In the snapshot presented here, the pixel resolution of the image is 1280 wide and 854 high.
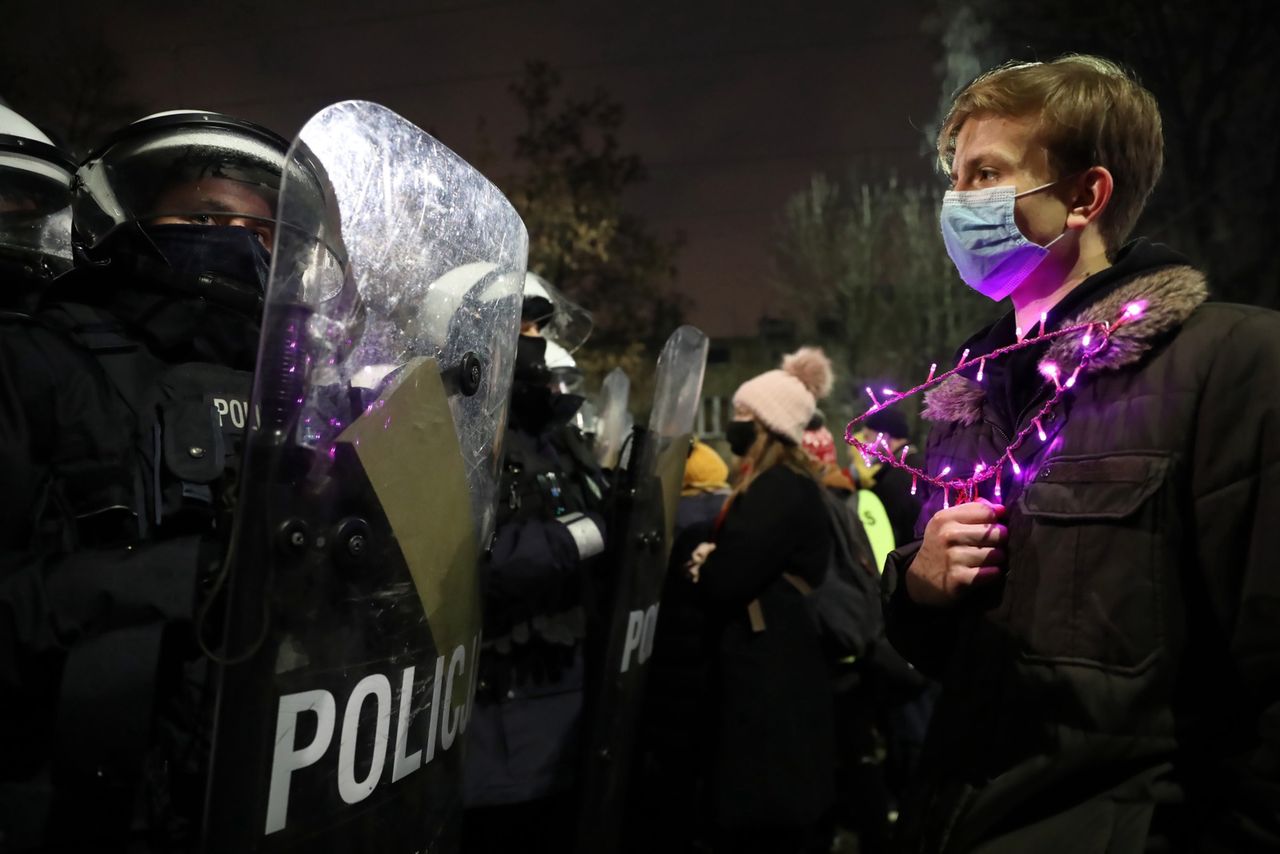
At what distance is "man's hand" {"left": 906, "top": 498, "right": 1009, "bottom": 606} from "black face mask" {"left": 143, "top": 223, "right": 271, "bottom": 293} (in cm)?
141

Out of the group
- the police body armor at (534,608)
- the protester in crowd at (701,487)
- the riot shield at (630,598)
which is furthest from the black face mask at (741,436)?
the police body armor at (534,608)

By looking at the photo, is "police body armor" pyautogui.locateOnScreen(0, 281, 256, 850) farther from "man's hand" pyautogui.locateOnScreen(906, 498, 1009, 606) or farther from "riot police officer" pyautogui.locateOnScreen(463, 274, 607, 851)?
"man's hand" pyautogui.locateOnScreen(906, 498, 1009, 606)

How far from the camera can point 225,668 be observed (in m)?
1.33

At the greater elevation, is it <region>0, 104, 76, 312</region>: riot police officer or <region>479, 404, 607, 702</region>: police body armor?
→ <region>0, 104, 76, 312</region>: riot police officer

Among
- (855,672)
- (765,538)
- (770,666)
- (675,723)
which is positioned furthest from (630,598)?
(855,672)

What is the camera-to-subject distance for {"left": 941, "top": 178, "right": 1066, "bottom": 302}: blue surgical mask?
62.7 inches

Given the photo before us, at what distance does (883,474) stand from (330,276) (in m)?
4.03

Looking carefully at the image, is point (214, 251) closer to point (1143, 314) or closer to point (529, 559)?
point (529, 559)

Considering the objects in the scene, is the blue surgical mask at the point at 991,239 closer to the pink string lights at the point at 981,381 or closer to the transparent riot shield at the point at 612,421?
the pink string lights at the point at 981,381

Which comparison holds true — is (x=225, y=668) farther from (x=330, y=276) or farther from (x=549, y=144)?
(x=549, y=144)

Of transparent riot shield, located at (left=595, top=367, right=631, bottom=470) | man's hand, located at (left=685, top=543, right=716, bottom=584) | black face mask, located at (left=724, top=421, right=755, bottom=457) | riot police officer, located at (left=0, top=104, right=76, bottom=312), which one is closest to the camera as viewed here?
riot police officer, located at (left=0, top=104, right=76, bottom=312)

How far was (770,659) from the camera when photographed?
10.9ft

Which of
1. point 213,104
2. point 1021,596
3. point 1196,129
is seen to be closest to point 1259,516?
point 1021,596

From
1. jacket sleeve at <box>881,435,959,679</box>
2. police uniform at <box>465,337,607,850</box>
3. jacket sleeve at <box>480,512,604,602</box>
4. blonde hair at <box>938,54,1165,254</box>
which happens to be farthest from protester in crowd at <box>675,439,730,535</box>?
blonde hair at <box>938,54,1165,254</box>
